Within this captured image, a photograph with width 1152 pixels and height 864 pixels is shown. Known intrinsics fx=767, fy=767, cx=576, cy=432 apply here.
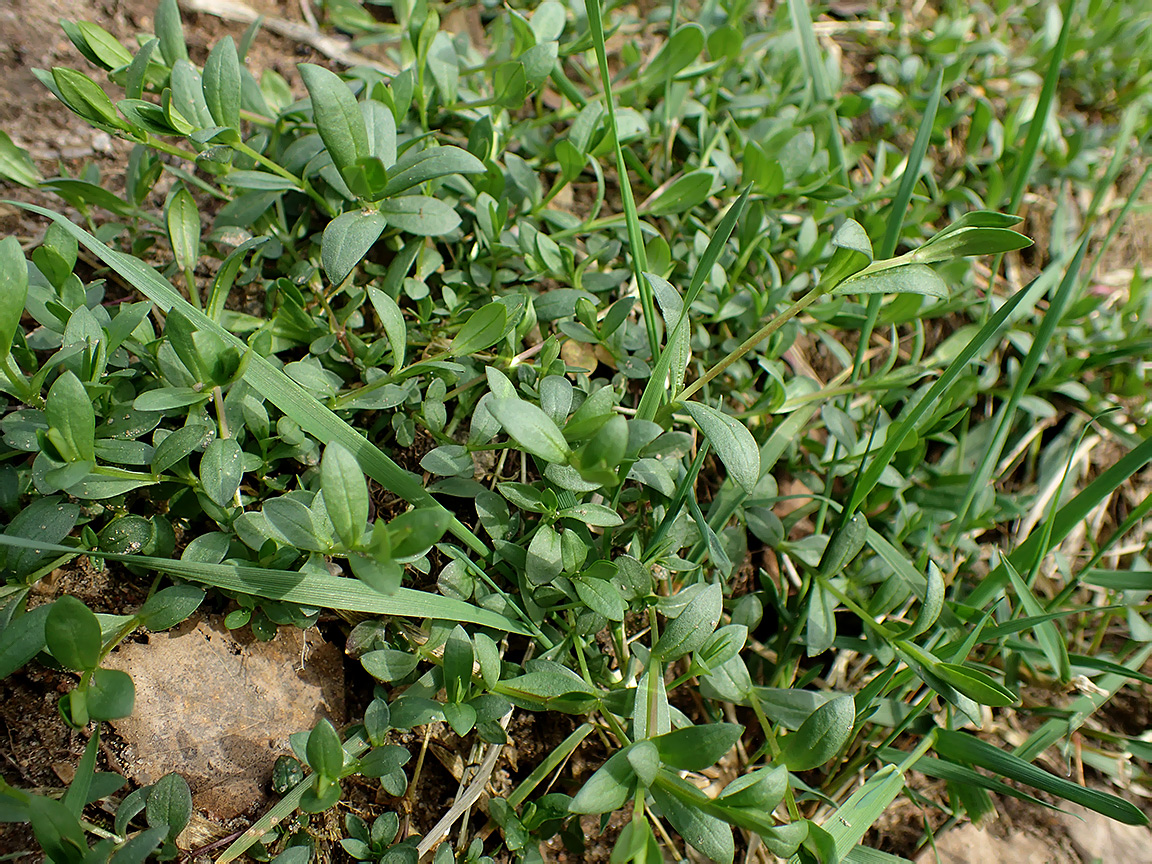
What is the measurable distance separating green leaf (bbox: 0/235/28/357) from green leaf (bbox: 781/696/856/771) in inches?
49.7

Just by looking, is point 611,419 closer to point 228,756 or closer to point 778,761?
point 778,761

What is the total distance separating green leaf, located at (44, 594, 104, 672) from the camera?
95 centimetres

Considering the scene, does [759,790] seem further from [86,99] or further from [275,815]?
[86,99]

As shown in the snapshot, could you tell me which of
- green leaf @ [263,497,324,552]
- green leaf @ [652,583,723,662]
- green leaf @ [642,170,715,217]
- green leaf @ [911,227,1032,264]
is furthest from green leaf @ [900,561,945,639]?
green leaf @ [263,497,324,552]

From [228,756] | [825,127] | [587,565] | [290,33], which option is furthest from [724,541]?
[290,33]

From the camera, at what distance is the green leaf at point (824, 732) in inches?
44.6

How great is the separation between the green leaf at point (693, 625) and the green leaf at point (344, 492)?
1.65ft

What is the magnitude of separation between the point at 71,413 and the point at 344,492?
0.37 metres

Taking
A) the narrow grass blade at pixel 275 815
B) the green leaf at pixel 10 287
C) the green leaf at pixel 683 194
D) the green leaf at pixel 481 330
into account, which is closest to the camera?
the green leaf at pixel 10 287

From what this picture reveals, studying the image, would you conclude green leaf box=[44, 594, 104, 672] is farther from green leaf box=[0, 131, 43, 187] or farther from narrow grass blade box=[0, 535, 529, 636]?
green leaf box=[0, 131, 43, 187]

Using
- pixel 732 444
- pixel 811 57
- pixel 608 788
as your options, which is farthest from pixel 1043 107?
pixel 608 788

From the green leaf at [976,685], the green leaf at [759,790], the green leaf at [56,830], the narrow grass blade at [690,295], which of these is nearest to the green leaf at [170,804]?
the green leaf at [56,830]

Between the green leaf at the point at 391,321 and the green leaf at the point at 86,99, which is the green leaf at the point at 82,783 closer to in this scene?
the green leaf at the point at 391,321

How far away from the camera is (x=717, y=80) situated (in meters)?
1.93
